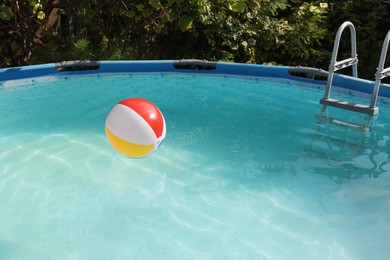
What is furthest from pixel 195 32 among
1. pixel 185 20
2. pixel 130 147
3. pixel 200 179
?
pixel 130 147

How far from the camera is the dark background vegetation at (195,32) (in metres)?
8.10

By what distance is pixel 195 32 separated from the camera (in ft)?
27.8

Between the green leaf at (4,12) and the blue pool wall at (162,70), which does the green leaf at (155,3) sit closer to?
the blue pool wall at (162,70)

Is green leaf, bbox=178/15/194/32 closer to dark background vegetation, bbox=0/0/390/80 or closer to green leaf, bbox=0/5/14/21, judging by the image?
dark background vegetation, bbox=0/0/390/80

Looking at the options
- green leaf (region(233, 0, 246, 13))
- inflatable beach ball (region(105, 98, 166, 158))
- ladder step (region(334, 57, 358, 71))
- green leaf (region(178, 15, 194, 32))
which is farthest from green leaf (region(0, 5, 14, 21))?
ladder step (region(334, 57, 358, 71))

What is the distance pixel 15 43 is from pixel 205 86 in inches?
155

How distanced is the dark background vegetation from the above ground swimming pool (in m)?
1.70

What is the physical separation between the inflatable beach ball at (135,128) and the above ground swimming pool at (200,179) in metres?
0.46

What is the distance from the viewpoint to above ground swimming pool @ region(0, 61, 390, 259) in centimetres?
299

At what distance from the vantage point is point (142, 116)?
3365mm

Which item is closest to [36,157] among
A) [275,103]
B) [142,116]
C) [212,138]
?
[142,116]

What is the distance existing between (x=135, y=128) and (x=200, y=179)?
943 millimetres

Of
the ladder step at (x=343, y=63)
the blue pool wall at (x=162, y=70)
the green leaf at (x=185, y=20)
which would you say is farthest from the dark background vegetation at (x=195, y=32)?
the ladder step at (x=343, y=63)

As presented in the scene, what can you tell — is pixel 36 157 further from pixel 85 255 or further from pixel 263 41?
pixel 263 41
